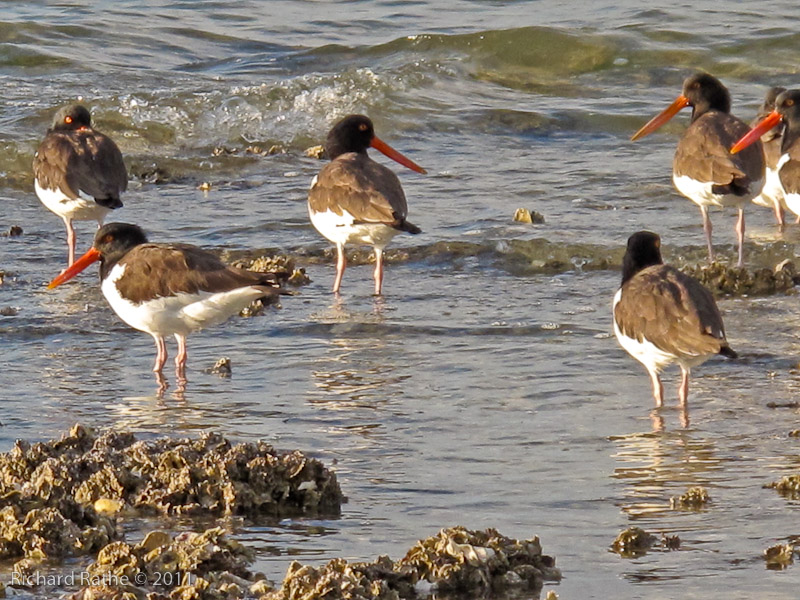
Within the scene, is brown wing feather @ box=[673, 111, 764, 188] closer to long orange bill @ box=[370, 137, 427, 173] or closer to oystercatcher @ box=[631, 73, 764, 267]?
oystercatcher @ box=[631, 73, 764, 267]

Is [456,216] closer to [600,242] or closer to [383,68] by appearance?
[600,242]

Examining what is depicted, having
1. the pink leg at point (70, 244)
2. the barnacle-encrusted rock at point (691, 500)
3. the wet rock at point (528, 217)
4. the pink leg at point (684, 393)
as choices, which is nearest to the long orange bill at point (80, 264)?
the pink leg at point (70, 244)

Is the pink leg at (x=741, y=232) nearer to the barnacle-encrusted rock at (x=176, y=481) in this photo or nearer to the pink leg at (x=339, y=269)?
the pink leg at (x=339, y=269)

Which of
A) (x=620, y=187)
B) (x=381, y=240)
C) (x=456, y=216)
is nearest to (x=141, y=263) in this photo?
(x=381, y=240)

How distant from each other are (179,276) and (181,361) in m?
0.41

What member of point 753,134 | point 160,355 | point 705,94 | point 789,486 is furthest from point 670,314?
point 705,94

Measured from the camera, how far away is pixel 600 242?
9406 mm


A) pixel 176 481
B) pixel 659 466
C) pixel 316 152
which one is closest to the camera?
pixel 176 481

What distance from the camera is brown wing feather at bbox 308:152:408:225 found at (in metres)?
8.35

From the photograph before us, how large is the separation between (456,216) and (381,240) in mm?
1758

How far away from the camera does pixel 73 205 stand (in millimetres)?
9312

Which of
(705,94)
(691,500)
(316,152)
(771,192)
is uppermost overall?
(705,94)

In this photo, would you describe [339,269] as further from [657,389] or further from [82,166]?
[657,389]

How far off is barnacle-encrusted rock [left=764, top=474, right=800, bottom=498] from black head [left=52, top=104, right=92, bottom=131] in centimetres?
653
